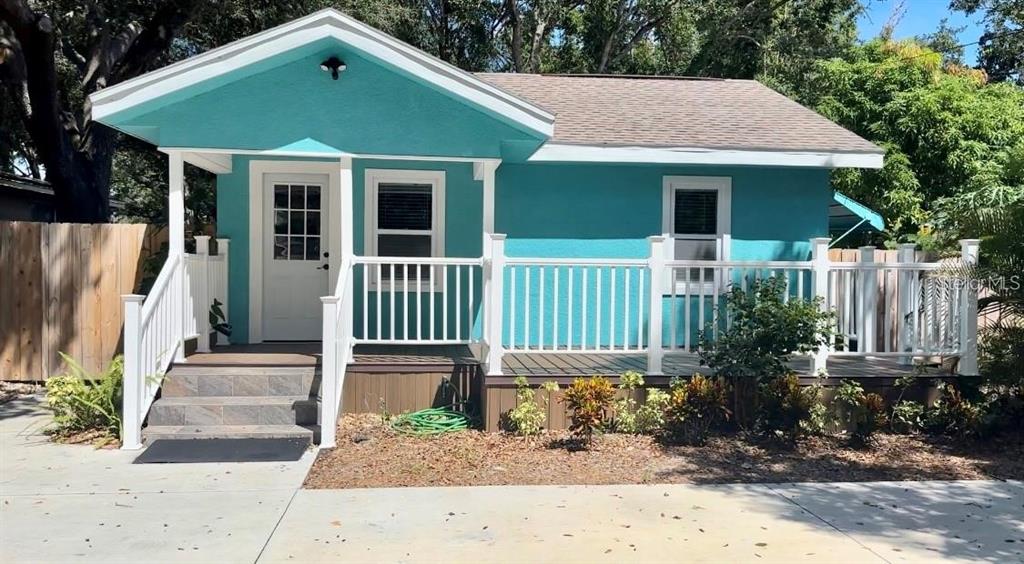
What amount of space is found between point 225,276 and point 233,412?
2.41 metres

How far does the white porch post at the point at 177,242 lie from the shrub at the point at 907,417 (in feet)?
22.0

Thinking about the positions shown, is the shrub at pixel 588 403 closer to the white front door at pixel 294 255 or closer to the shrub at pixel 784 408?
the shrub at pixel 784 408

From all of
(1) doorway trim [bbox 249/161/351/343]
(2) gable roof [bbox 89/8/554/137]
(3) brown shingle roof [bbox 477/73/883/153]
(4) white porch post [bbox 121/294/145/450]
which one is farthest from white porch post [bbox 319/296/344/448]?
(3) brown shingle roof [bbox 477/73/883/153]

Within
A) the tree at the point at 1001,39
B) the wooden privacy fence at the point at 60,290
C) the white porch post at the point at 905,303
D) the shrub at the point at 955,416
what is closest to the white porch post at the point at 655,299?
the white porch post at the point at 905,303

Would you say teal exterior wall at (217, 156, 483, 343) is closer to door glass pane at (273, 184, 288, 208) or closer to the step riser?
door glass pane at (273, 184, 288, 208)

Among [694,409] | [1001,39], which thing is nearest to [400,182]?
[694,409]

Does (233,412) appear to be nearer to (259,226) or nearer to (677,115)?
(259,226)

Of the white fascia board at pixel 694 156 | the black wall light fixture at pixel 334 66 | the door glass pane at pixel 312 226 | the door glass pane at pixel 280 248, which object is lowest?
the door glass pane at pixel 280 248

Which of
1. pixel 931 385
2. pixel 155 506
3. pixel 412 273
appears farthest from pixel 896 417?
pixel 155 506

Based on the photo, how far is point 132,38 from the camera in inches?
555

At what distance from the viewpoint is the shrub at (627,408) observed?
7.18 metres

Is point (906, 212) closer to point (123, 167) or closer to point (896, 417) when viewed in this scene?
point (896, 417)

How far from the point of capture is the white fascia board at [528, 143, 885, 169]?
906 cm

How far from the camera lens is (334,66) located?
24.5 feet
